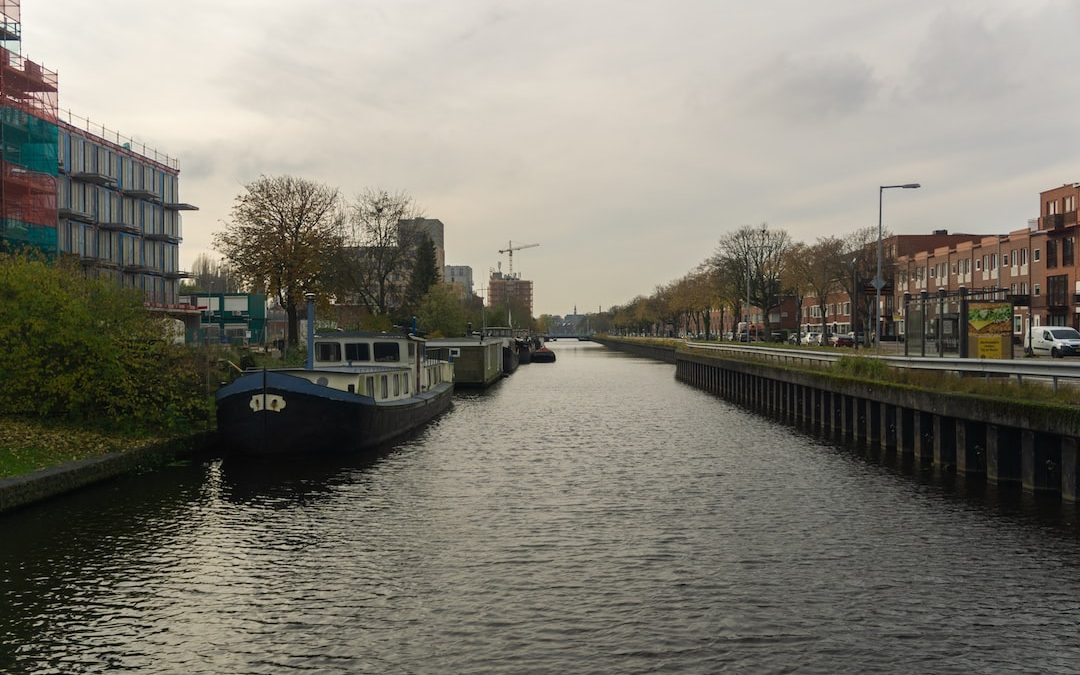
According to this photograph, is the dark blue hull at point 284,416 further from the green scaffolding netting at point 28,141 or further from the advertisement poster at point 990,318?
the green scaffolding netting at point 28,141

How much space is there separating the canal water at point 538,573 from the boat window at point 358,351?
1175cm

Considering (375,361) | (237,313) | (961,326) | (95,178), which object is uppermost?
(95,178)

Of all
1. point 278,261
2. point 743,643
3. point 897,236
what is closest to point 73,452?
point 743,643

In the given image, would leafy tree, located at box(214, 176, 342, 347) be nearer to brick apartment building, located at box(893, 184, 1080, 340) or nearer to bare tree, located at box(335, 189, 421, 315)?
bare tree, located at box(335, 189, 421, 315)

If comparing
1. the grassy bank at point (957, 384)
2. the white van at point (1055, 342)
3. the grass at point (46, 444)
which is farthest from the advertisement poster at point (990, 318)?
the grass at point (46, 444)

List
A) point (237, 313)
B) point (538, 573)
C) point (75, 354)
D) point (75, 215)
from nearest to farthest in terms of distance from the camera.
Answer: point (538, 573), point (75, 354), point (75, 215), point (237, 313)

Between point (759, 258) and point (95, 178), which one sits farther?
point (759, 258)

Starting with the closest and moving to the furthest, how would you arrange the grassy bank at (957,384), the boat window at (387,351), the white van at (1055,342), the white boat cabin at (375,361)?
the grassy bank at (957,384) < the white boat cabin at (375,361) < the boat window at (387,351) < the white van at (1055,342)

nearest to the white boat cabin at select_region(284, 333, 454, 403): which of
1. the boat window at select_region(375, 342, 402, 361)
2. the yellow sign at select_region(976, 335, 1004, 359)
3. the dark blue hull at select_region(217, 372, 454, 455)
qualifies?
the boat window at select_region(375, 342, 402, 361)

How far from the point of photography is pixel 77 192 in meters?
91.2

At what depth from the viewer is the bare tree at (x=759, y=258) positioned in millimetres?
125000

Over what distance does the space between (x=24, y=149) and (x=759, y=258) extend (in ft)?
293

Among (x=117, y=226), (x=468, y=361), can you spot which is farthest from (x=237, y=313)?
(x=468, y=361)

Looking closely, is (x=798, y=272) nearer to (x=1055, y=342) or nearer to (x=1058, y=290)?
(x=1058, y=290)
